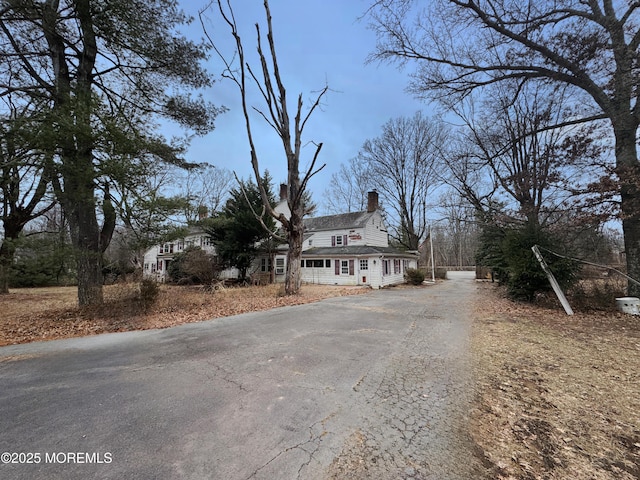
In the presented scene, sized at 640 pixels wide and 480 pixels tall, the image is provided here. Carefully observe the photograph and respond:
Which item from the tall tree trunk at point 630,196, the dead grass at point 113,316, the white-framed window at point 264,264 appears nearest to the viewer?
the dead grass at point 113,316

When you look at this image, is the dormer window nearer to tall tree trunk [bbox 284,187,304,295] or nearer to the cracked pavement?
tall tree trunk [bbox 284,187,304,295]

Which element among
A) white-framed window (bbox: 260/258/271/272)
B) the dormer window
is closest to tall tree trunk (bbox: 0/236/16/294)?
white-framed window (bbox: 260/258/271/272)

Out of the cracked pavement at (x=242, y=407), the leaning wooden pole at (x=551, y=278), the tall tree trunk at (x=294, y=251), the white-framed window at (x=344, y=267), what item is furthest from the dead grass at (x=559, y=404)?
the white-framed window at (x=344, y=267)

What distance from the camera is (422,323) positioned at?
784cm

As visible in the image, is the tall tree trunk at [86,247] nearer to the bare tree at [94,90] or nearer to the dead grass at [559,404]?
the bare tree at [94,90]

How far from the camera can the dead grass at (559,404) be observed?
237cm

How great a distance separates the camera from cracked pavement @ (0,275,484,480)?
2.27 meters

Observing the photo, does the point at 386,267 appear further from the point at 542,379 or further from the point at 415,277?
the point at 542,379

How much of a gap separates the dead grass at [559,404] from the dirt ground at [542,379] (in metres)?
0.01

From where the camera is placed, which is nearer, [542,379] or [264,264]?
[542,379]

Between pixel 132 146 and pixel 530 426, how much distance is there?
9.95 meters

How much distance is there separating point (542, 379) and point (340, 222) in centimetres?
2114

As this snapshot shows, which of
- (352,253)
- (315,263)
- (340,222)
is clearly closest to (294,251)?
(352,253)

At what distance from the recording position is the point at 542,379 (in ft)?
13.3
